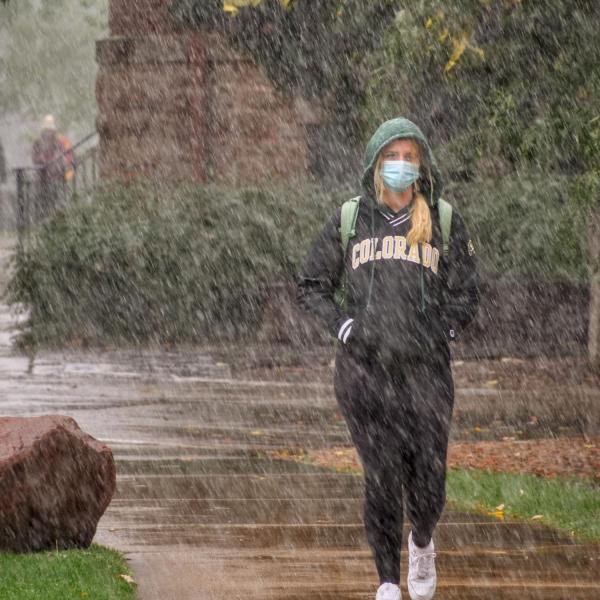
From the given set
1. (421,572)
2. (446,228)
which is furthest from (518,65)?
(421,572)

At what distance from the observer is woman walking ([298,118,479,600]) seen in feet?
21.5

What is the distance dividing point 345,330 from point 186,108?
632 inches

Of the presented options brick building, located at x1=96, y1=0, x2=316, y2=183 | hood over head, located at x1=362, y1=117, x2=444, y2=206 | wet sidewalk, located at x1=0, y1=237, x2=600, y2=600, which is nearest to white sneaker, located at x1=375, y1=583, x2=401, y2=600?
wet sidewalk, located at x1=0, y1=237, x2=600, y2=600

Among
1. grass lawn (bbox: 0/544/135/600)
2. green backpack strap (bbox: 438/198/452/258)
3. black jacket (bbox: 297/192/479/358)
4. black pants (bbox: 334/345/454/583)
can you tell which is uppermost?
green backpack strap (bbox: 438/198/452/258)

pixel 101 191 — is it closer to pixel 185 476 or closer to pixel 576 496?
pixel 185 476

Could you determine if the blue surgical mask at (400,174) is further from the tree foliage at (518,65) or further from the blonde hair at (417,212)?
the tree foliage at (518,65)

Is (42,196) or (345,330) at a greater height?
(345,330)

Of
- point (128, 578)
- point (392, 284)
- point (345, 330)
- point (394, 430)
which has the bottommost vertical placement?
point (128, 578)

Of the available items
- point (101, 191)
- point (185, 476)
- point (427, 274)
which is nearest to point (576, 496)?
point (185, 476)

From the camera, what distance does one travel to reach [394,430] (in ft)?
21.7

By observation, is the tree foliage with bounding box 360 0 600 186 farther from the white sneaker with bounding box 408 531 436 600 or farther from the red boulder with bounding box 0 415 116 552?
the white sneaker with bounding box 408 531 436 600

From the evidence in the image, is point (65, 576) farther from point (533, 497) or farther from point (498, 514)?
point (533, 497)

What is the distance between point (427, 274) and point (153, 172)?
52.8 feet

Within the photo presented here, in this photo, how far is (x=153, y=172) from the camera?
22.4m
